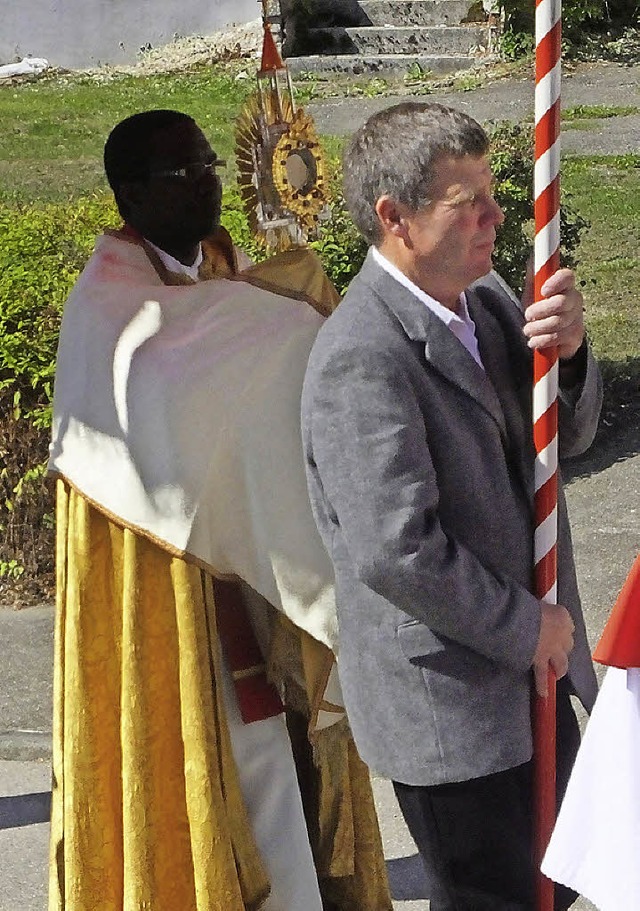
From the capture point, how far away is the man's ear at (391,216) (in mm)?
2211

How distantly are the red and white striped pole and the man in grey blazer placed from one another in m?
0.03

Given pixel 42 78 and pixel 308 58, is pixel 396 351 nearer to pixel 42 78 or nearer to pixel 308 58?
pixel 42 78

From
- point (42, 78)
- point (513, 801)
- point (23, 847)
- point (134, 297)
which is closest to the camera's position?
point (513, 801)

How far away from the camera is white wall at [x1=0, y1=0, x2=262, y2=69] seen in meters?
5.49

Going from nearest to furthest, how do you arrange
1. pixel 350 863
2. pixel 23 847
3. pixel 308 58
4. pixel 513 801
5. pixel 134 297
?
pixel 513 801, pixel 134 297, pixel 350 863, pixel 23 847, pixel 308 58

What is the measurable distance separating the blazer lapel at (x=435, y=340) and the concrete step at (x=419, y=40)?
1070 centimetres

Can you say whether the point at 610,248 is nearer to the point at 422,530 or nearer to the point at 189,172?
the point at 189,172

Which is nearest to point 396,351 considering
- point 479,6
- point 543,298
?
point 543,298

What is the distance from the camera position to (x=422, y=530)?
2.16 m

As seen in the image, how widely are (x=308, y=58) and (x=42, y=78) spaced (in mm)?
4525

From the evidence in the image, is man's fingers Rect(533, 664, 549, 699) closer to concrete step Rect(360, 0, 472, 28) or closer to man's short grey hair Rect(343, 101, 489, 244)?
man's short grey hair Rect(343, 101, 489, 244)

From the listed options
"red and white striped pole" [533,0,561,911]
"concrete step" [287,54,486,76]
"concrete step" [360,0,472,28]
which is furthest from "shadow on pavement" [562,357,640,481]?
"concrete step" [360,0,472,28]

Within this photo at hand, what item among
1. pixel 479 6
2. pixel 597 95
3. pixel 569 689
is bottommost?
pixel 569 689

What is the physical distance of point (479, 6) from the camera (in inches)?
505
